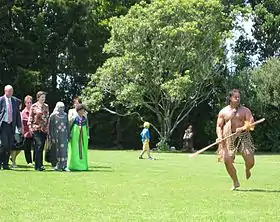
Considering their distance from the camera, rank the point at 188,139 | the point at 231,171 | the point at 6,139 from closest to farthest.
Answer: the point at 231,171 < the point at 6,139 < the point at 188,139

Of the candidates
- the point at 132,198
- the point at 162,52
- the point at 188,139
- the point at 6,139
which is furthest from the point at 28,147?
the point at 188,139

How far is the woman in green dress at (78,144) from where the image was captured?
1644 centimetres

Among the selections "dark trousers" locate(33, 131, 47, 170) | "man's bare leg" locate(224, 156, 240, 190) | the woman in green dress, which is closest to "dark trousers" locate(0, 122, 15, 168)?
"dark trousers" locate(33, 131, 47, 170)

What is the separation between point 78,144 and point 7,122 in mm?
2086

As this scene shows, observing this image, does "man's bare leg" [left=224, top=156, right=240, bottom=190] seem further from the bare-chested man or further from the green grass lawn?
the green grass lawn

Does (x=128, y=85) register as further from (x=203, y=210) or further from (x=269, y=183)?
(x=203, y=210)

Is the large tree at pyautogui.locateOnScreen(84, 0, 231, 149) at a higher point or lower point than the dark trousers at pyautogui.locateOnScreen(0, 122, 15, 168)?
higher

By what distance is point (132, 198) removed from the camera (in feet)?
32.7

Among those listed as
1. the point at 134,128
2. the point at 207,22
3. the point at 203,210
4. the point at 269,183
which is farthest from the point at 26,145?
the point at 134,128

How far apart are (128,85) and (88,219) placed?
33.6m

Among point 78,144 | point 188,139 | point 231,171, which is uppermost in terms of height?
point 188,139

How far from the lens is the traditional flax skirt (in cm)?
1204

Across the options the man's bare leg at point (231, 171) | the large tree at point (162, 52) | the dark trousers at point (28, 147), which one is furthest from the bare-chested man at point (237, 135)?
the large tree at point (162, 52)

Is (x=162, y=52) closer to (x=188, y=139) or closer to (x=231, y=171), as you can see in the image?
(x=188, y=139)
